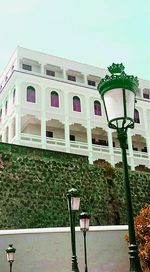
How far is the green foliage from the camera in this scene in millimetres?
17500

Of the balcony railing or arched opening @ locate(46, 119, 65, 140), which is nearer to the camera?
the balcony railing

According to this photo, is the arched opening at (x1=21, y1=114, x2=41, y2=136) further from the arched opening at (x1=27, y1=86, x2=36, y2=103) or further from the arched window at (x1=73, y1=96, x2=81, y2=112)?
the arched window at (x1=73, y1=96, x2=81, y2=112)

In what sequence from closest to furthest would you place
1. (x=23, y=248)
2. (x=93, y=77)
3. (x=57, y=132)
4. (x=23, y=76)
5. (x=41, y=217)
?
(x=23, y=248), (x=41, y=217), (x=23, y=76), (x=57, y=132), (x=93, y=77)

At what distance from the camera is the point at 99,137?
32.5 m

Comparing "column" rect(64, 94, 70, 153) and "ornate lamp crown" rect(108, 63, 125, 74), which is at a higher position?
"column" rect(64, 94, 70, 153)

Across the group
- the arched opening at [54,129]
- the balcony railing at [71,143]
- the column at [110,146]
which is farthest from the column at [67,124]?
the column at [110,146]

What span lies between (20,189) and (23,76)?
12914 millimetres

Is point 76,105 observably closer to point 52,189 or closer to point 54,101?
point 54,101

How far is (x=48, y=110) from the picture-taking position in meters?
29.2

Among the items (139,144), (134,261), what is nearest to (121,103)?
(134,261)

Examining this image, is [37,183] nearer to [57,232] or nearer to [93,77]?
[57,232]

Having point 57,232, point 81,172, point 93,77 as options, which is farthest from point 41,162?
point 93,77

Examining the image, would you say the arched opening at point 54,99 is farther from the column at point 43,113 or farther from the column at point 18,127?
the column at point 18,127

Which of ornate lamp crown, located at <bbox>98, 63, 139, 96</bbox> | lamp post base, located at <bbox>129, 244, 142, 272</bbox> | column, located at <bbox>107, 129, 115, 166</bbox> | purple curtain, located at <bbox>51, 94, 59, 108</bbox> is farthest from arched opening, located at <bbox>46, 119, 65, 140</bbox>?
lamp post base, located at <bbox>129, 244, 142, 272</bbox>
